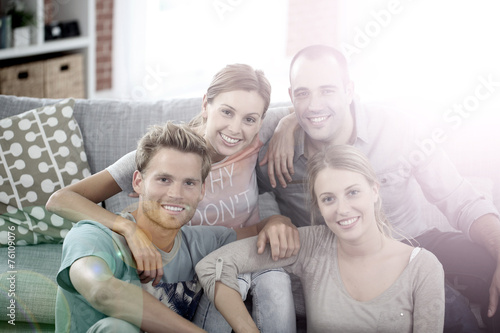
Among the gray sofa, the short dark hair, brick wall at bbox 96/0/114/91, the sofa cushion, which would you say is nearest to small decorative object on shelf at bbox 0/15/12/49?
brick wall at bbox 96/0/114/91

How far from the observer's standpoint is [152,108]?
1.71m

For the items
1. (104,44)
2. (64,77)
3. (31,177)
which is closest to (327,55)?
(31,177)

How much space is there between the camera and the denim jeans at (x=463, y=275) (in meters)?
1.15

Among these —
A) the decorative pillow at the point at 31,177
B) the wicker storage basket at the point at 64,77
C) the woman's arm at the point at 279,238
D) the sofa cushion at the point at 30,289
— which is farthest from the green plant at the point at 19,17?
the woman's arm at the point at 279,238

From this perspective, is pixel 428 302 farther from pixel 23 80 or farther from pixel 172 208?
pixel 23 80

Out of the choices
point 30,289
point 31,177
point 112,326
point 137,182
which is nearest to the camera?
point 112,326

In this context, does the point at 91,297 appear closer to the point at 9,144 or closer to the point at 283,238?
the point at 283,238

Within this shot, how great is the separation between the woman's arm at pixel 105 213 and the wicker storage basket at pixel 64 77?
1.98 meters

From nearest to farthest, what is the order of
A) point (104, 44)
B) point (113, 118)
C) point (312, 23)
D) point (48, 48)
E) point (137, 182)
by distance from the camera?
point (137, 182) < point (113, 118) < point (312, 23) < point (48, 48) < point (104, 44)

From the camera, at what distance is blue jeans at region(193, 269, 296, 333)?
1.17 m

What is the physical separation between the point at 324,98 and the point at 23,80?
2.35 meters

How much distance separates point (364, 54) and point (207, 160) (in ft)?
4.94

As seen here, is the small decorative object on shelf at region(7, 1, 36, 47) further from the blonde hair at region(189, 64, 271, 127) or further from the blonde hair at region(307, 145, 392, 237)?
the blonde hair at region(307, 145, 392, 237)

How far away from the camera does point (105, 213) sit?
4.13 ft
